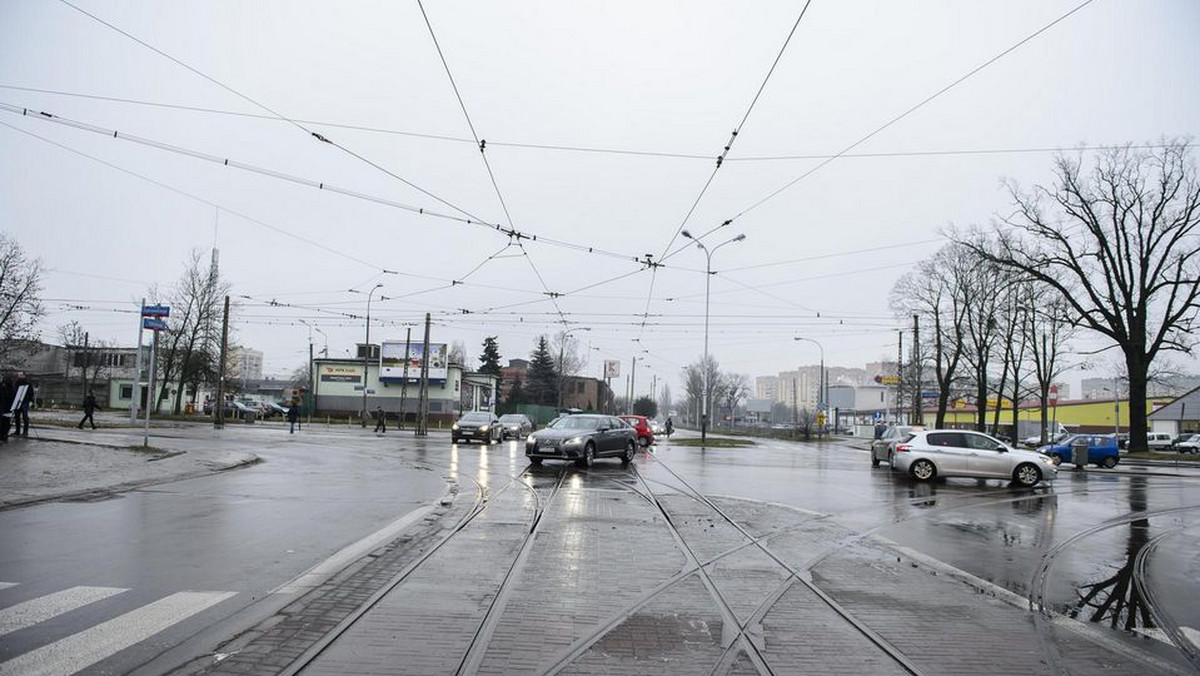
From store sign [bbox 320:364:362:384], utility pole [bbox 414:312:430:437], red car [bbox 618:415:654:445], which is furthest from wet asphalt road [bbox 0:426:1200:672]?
store sign [bbox 320:364:362:384]

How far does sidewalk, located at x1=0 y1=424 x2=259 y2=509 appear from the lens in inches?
461

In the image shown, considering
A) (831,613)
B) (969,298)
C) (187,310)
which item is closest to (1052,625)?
(831,613)

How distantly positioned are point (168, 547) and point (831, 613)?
665 centimetres

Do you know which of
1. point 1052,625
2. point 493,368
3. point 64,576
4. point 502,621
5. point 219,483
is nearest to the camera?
point 502,621

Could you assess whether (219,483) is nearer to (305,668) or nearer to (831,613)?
(305,668)

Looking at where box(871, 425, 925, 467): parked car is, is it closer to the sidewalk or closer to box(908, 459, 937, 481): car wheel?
box(908, 459, 937, 481): car wheel

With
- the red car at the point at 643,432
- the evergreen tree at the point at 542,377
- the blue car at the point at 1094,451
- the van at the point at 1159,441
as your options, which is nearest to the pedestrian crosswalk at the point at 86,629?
the red car at the point at 643,432

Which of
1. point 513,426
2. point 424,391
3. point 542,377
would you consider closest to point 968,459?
point 513,426

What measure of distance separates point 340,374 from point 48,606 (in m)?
61.9

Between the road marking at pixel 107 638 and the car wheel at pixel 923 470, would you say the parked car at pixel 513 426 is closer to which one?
the car wheel at pixel 923 470

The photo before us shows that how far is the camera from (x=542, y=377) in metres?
91.0

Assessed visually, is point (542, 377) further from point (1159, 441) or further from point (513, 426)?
point (1159, 441)

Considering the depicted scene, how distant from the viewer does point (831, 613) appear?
19.7 ft

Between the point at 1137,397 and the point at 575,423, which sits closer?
the point at 575,423
